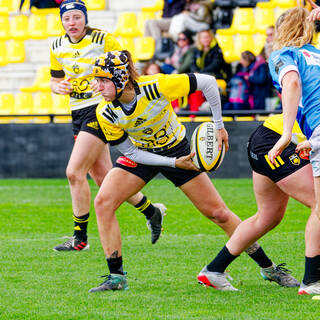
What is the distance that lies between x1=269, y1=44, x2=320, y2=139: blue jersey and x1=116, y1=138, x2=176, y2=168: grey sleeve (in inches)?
45.9

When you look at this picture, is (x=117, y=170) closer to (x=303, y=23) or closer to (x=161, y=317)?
(x=161, y=317)

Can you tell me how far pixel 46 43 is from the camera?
1962 cm

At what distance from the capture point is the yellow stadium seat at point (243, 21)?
54.3 ft

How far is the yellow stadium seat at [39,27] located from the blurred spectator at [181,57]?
4.49 meters

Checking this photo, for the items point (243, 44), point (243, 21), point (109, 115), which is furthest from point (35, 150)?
point (109, 115)

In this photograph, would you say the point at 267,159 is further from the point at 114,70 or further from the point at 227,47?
the point at 227,47

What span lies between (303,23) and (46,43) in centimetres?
1508

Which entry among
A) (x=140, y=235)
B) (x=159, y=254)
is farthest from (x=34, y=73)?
(x=159, y=254)

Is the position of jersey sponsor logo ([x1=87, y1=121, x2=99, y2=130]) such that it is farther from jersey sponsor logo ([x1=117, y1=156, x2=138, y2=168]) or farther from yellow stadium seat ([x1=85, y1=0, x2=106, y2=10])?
yellow stadium seat ([x1=85, y1=0, x2=106, y2=10])

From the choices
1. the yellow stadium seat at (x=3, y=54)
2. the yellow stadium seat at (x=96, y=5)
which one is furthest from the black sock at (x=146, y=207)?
the yellow stadium seat at (x=3, y=54)

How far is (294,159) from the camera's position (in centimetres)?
529

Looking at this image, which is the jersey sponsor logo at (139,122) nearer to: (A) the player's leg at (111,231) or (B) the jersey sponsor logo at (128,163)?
(B) the jersey sponsor logo at (128,163)

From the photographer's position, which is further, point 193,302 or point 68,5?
point 68,5

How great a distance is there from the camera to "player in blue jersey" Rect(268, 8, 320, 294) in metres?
4.85
